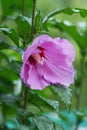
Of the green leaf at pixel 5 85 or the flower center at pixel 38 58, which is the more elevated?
the flower center at pixel 38 58

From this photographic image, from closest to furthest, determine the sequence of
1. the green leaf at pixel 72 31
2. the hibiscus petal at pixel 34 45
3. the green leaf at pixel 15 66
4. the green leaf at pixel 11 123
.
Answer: the hibiscus petal at pixel 34 45, the green leaf at pixel 15 66, the green leaf at pixel 72 31, the green leaf at pixel 11 123

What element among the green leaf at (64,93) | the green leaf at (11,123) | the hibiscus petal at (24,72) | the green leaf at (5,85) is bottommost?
the green leaf at (11,123)

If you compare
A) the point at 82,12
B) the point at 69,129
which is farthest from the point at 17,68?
the point at 69,129

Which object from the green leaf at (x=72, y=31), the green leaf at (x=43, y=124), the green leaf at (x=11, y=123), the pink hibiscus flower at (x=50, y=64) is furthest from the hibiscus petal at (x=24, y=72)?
the green leaf at (x=11, y=123)

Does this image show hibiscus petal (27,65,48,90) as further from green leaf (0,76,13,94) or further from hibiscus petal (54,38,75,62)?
green leaf (0,76,13,94)

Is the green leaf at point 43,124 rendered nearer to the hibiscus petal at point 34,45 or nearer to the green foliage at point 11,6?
the hibiscus petal at point 34,45

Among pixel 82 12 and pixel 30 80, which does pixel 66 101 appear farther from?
pixel 82 12

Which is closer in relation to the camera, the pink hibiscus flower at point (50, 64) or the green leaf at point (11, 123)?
the pink hibiscus flower at point (50, 64)
